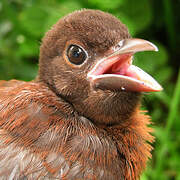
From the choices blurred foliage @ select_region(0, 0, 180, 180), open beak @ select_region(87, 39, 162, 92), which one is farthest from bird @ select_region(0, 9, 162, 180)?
blurred foliage @ select_region(0, 0, 180, 180)

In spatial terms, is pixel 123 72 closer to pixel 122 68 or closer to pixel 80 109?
pixel 122 68

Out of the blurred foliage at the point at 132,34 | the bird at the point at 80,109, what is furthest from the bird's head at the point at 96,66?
the blurred foliage at the point at 132,34

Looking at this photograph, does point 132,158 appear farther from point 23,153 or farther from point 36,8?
point 36,8

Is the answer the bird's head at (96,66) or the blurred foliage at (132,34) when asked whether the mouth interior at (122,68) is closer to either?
the bird's head at (96,66)

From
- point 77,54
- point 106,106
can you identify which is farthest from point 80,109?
point 77,54

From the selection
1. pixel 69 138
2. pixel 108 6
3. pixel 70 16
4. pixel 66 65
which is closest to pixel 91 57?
pixel 66 65

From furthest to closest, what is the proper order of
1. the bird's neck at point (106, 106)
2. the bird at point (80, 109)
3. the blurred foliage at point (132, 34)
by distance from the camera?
the blurred foliage at point (132, 34)
the bird's neck at point (106, 106)
the bird at point (80, 109)
